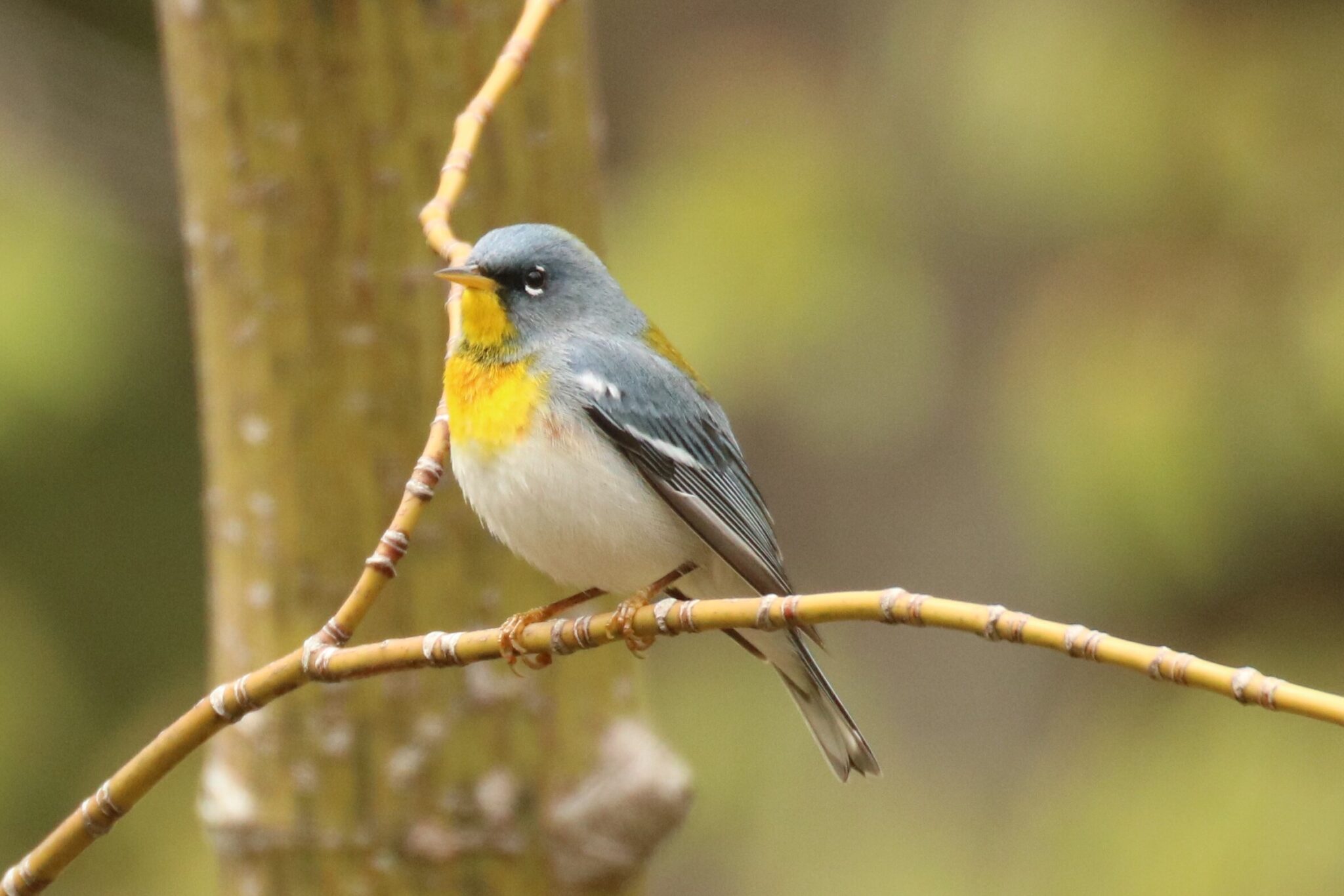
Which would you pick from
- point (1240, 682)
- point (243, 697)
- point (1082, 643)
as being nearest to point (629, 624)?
point (243, 697)

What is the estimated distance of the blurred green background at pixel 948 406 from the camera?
3.94 m

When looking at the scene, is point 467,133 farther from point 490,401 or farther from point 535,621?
point 535,621

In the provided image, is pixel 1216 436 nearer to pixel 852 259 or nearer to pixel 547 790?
pixel 852 259

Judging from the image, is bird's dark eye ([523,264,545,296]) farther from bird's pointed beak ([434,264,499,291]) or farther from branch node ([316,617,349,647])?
branch node ([316,617,349,647])

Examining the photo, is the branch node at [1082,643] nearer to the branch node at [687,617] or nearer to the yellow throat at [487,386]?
the branch node at [687,617]

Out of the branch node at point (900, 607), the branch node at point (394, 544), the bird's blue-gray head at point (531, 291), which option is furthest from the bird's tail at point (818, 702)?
the branch node at point (900, 607)

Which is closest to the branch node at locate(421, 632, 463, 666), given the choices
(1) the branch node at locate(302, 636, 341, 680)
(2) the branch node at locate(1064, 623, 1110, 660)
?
(1) the branch node at locate(302, 636, 341, 680)

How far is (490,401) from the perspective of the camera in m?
→ 2.50

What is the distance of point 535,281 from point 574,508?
17.4 inches

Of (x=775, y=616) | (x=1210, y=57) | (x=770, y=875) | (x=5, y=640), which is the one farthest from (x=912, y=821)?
(x=775, y=616)

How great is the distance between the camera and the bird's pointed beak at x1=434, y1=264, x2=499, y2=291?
7.68 ft

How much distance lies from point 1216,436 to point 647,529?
6.51ft

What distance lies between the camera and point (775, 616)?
146 centimetres

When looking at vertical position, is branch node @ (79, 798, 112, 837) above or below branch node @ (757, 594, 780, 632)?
below
